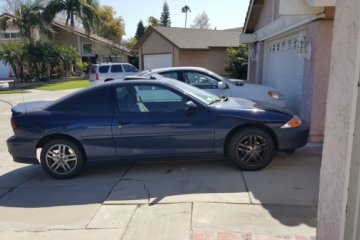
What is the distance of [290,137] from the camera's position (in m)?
5.59

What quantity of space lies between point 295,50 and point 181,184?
542 cm

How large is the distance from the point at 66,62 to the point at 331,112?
3807 centimetres

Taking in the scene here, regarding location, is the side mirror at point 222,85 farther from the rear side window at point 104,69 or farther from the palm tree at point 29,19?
the palm tree at point 29,19

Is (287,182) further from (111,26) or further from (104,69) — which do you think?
(111,26)

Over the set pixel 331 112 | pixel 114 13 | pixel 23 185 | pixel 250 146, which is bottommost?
pixel 23 185

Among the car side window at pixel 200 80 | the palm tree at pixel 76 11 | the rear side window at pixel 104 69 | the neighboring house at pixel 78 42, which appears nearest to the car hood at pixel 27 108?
the car side window at pixel 200 80

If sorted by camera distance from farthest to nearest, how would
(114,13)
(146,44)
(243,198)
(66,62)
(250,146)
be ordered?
(114,13), (66,62), (146,44), (250,146), (243,198)

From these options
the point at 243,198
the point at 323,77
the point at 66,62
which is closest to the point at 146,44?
the point at 66,62

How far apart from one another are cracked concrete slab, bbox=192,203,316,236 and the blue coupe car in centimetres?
135

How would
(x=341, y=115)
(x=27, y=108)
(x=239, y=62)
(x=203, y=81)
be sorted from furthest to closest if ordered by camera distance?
(x=239, y=62), (x=203, y=81), (x=27, y=108), (x=341, y=115)

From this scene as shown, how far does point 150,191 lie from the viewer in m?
5.06

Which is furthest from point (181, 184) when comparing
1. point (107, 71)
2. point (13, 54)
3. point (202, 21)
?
point (202, 21)

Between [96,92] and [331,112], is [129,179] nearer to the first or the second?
[96,92]

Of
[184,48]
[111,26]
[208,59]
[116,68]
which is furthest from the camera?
[111,26]
